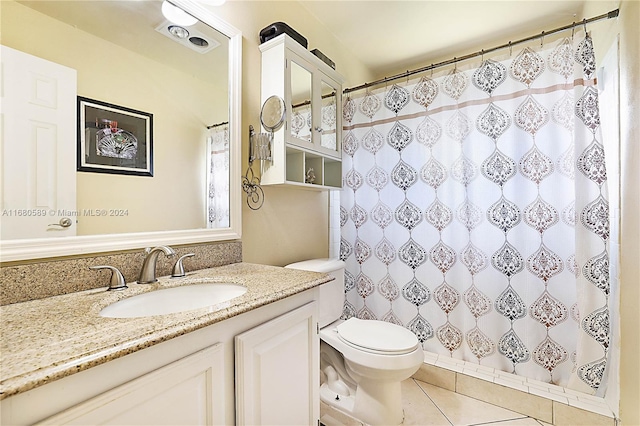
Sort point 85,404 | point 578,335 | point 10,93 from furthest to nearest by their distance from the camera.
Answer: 1. point 578,335
2. point 10,93
3. point 85,404

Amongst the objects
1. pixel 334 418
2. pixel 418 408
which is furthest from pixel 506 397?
pixel 334 418

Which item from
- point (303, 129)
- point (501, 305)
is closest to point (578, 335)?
point (501, 305)

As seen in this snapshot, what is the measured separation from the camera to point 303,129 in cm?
163

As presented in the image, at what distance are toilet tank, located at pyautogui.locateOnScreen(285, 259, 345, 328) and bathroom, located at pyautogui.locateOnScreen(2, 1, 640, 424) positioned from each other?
179 millimetres

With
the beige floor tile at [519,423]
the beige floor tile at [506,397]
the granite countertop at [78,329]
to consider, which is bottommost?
the beige floor tile at [519,423]

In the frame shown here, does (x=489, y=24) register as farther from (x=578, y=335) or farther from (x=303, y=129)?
(x=578, y=335)

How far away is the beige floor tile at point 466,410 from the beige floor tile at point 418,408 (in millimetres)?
38

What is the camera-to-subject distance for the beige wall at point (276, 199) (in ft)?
4.92

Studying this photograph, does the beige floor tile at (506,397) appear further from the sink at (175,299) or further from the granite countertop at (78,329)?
the sink at (175,299)

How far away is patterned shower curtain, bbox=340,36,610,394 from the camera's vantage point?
1.47 m

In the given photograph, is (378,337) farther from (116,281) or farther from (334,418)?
(116,281)

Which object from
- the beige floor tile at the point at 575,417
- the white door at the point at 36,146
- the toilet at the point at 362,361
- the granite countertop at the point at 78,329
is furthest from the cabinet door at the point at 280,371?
the beige floor tile at the point at 575,417

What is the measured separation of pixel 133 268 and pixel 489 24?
2.63 m

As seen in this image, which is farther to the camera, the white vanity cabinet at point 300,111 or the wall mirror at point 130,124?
the white vanity cabinet at point 300,111
